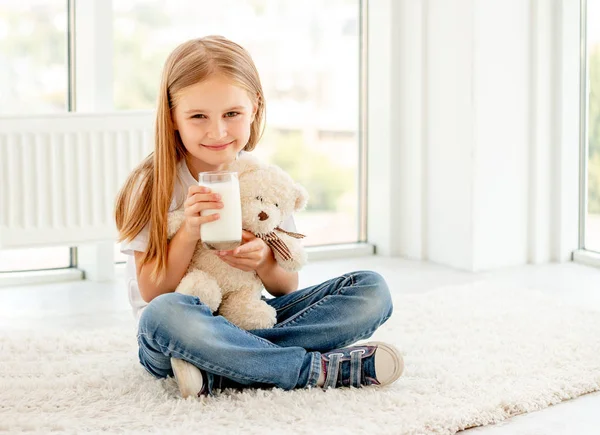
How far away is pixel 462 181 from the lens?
9.68 feet

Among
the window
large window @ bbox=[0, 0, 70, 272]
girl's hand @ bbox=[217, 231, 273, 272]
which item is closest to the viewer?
girl's hand @ bbox=[217, 231, 273, 272]

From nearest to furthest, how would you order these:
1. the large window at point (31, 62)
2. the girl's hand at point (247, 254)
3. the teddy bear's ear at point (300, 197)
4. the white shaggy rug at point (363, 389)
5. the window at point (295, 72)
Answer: the white shaggy rug at point (363, 389), the girl's hand at point (247, 254), the teddy bear's ear at point (300, 197), the large window at point (31, 62), the window at point (295, 72)

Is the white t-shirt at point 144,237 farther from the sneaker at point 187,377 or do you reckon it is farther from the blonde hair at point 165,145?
the sneaker at point 187,377

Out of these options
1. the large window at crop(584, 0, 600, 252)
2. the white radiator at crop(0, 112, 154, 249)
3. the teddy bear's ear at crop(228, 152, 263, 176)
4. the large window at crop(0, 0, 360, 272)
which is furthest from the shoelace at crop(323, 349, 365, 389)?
the large window at crop(584, 0, 600, 252)

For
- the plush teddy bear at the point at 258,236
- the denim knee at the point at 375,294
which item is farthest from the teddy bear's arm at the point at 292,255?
the denim knee at the point at 375,294

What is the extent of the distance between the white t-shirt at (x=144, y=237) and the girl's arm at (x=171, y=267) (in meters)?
0.02

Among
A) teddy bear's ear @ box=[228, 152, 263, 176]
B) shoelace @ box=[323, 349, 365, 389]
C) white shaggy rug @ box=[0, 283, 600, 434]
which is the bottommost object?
white shaggy rug @ box=[0, 283, 600, 434]

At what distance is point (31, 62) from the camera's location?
2840mm

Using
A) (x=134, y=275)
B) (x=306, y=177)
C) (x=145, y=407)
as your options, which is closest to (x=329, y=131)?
(x=306, y=177)

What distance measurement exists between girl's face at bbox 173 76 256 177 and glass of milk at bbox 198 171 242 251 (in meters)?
0.13

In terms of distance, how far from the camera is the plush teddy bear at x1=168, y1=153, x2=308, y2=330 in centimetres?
161

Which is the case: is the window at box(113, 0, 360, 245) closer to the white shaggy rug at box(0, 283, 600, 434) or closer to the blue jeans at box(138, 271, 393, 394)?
the white shaggy rug at box(0, 283, 600, 434)

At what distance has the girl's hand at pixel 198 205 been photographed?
58.9 inches

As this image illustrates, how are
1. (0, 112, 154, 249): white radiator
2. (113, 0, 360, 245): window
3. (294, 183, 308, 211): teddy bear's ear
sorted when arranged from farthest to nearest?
(113, 0, 360, 245): window
(0, 112, 154, 249): white radiator
(294, 183, 308, 211): teddy bear's ear
